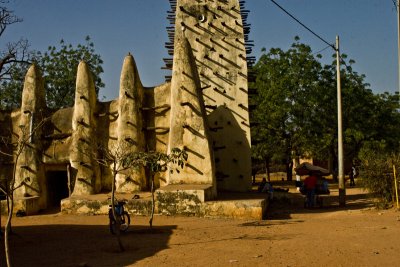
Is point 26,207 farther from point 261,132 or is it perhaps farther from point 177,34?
point 261,132

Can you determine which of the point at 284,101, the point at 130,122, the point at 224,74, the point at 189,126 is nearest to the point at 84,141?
the point at 130,122

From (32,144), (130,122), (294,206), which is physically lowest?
(294,206)

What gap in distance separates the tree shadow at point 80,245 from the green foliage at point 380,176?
7.31m

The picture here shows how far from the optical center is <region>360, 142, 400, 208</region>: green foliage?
15328 mm

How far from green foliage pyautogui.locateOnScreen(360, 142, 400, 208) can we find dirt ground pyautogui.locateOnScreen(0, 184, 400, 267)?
631mm

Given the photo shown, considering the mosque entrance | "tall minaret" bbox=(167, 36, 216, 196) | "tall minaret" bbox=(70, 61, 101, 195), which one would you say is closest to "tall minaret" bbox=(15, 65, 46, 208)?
the mosque entrance

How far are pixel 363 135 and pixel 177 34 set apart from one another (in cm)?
1598

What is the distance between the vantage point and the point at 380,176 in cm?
1549

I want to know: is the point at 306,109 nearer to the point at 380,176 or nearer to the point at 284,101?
the point at 284,101

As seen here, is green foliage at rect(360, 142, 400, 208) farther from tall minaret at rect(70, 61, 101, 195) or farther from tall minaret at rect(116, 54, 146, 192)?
tall minaret at rect(70, 61, 101, 195)

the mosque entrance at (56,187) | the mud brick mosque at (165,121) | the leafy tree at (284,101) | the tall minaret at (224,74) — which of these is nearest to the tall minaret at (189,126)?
the mud brick mosque at (165,121)

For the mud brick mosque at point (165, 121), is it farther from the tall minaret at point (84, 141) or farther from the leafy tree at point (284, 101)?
the leafy tree at point (284, 101)

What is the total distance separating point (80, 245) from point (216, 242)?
10.0 feet

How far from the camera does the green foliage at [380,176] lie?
1533cm
